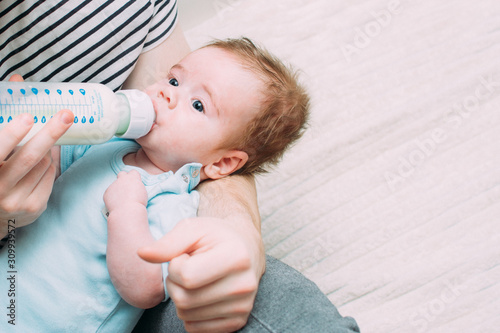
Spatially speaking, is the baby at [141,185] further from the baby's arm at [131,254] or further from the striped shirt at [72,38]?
the striped shirt at [72,38]

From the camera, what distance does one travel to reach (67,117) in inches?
27.6

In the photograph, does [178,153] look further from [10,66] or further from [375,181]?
[375,181]

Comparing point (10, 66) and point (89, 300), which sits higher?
point (10, 66)

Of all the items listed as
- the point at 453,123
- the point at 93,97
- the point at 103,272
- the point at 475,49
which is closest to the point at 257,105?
the point at 93,97

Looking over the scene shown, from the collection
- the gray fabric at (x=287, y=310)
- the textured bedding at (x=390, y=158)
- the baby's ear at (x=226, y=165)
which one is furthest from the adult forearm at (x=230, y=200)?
the textured bedding at (x=390, y=158)

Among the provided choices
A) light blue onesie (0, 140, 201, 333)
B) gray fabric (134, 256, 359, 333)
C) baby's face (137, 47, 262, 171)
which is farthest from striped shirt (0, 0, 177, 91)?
gray fabric (134, 256, 359, 333)

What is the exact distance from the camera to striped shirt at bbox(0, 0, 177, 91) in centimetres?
92

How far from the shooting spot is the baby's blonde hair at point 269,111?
1008 millimetres

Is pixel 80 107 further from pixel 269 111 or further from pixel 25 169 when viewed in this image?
pixel 269 111

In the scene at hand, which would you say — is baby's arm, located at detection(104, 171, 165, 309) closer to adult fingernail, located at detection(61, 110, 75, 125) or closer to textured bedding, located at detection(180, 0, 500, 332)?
adult fingernail, located at detection(61, 110, 75, 125)

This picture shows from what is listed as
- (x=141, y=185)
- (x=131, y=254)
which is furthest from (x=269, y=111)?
(x=131, y=254)

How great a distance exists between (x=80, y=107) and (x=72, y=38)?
0.25 metres

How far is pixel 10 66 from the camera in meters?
0.94

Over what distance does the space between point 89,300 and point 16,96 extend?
0.38 meters
